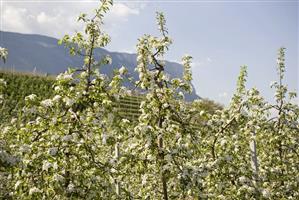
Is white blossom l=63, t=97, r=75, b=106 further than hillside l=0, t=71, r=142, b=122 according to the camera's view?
No

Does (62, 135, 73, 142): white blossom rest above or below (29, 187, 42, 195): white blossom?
above

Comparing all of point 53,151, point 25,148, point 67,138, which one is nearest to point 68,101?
point 67,138

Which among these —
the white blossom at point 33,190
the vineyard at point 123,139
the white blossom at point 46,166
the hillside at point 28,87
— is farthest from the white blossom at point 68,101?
the hillside at point 28,87

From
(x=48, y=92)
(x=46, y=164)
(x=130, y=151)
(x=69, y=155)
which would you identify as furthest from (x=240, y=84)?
(x=48, y=92)

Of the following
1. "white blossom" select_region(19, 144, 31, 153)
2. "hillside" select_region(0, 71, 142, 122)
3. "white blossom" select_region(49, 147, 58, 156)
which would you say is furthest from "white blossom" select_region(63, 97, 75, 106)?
"hillside" select_region(0, 71, 142, 122)

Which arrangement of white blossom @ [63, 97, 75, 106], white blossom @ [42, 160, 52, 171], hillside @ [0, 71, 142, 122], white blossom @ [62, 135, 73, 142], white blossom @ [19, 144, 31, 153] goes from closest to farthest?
white blossom @ [42, 160, 52, 171] → white blossom @ [19, 144, 31, 153] → white blossom @ [62, 135, 73, 142] → white blossom @ [63, 97, 75, 106] → hillside @ [0, 71, 142, 122]

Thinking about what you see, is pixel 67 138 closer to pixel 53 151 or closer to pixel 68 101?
pixel 53 151

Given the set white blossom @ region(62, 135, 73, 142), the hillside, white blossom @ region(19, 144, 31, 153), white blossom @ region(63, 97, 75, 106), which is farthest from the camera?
the hillside

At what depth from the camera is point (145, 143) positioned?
6840 millimetres

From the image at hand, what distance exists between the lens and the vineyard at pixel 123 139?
19.4 ft

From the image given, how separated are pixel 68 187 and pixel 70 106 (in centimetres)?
127

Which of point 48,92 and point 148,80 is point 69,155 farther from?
point 48,92

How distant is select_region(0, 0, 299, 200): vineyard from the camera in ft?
19.4

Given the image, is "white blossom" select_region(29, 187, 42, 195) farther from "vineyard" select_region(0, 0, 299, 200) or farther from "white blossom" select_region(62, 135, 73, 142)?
"white blossom" select_region(62, 135, 73, 142)
